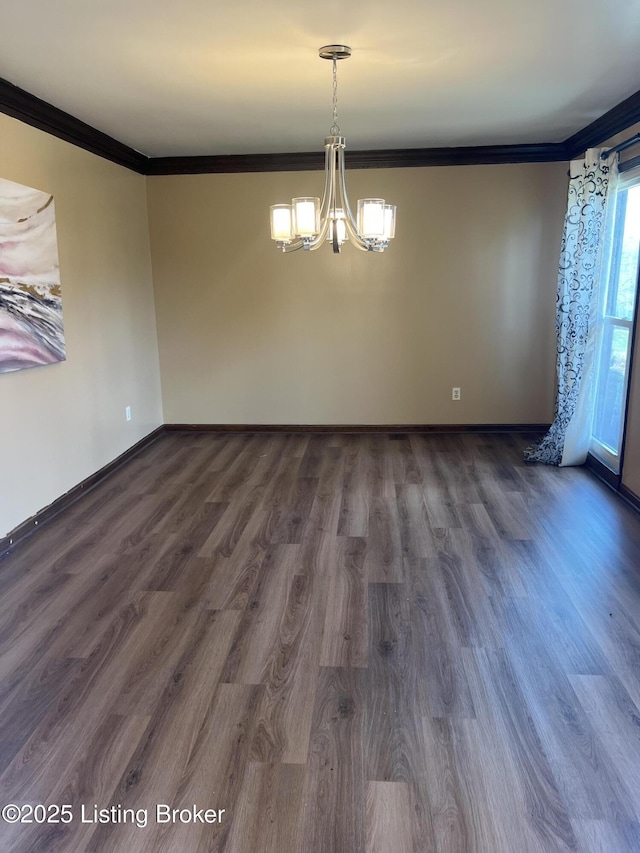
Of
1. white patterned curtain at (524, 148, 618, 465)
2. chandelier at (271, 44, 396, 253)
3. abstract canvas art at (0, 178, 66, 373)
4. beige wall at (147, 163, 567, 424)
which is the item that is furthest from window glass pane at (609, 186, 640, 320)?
abstract canvas art at (0, 178, 66, 373)

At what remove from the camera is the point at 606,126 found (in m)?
4.06

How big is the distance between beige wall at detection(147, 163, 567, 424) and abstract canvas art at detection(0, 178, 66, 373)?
1.78 meters

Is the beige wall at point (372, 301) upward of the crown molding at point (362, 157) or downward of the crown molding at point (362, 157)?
downward

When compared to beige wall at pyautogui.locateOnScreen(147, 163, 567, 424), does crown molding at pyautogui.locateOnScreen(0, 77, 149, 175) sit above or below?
above

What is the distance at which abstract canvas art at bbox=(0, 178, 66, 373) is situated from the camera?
10.5ft

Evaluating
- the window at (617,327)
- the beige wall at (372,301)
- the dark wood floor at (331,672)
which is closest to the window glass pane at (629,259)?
the window at (617,327)

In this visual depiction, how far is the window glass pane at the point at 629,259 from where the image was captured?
390 centimetres

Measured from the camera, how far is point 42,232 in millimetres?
3562

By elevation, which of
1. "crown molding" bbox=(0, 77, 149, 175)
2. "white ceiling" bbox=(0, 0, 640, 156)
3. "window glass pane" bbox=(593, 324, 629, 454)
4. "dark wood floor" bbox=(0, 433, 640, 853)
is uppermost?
"white ceiling" bbox=(0, 0, 640, 156)

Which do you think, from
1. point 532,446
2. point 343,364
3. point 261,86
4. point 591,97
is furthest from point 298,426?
point 591,97

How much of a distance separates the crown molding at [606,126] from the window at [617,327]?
364 mm

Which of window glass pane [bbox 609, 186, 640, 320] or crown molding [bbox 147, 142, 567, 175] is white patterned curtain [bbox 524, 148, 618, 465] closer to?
window glass pane [bbox 609, 186, 640, 320]

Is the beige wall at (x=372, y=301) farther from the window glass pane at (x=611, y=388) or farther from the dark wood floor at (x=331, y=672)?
the dark wood floor at (x=331, y=672)

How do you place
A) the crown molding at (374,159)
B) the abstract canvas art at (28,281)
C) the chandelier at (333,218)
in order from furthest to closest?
the crown molding at (374,159), the abstract canvas art at (28,281), the chandelier at (333,218)
